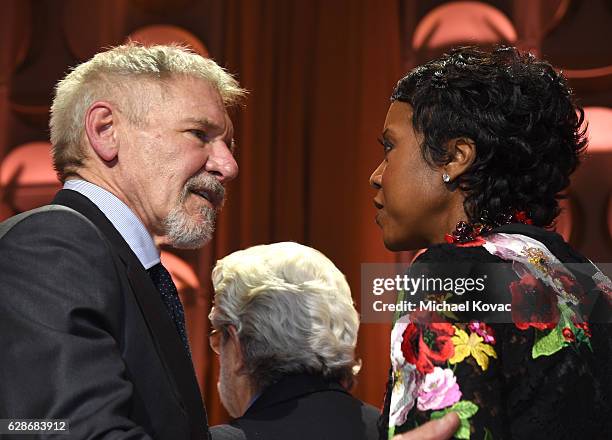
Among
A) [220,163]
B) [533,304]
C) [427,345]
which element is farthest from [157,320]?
[533,304]

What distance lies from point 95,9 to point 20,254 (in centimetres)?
226

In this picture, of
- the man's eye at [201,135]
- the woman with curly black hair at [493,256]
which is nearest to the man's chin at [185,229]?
the man's eye at [201,135]

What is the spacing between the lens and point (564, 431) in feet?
4.04

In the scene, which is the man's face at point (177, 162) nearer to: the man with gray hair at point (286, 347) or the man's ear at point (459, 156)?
the man with gray hair at point (286, 347)

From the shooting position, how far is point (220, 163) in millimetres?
1694

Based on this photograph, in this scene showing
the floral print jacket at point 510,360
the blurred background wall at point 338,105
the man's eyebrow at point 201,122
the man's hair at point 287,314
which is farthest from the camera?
the blurred background wall at point 338,105

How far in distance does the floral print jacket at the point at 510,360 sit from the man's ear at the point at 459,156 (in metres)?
0.11

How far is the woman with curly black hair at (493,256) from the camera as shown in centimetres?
120

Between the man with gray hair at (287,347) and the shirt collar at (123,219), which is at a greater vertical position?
the shirt collar at (123,219)

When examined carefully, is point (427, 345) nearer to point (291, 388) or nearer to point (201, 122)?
point (201, 122)

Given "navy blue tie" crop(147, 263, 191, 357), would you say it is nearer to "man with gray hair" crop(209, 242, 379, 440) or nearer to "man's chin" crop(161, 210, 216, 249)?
"man's chin" crop(161, 210, 216, 249)

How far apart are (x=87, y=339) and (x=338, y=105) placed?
1.95 m

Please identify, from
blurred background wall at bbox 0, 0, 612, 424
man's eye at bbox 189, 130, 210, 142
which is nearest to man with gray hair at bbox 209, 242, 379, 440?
man's eye at bbox 189, 130, 210, 142

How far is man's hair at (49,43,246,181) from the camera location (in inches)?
64.8
